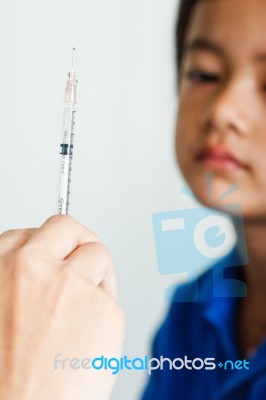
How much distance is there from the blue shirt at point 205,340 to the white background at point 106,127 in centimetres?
2

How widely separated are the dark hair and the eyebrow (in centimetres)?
2

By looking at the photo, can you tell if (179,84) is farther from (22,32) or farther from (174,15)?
(22,32)

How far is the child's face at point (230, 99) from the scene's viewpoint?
537mm

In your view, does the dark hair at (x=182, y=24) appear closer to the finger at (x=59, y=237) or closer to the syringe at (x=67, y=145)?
the syringe at (x=67, y=145)

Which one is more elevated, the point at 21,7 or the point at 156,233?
the point at 21,7

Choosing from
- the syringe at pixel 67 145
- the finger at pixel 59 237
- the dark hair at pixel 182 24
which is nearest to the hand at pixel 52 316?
the finger at pixel 59 237

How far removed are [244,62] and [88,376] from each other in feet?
1.00

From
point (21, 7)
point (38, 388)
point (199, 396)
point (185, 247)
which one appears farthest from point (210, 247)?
point (21, 7)

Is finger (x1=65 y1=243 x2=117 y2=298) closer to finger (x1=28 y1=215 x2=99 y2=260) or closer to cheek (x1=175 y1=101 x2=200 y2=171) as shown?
finger (x1=28 y1=215 x2=99 y2=260)

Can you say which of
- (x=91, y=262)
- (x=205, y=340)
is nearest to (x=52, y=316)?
(x=91, y=262)

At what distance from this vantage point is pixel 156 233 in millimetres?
633

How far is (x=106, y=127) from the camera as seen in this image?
26.6 inches

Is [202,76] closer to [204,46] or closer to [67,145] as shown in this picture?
[204,46]

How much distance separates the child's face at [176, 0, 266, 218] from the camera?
1.76ft
